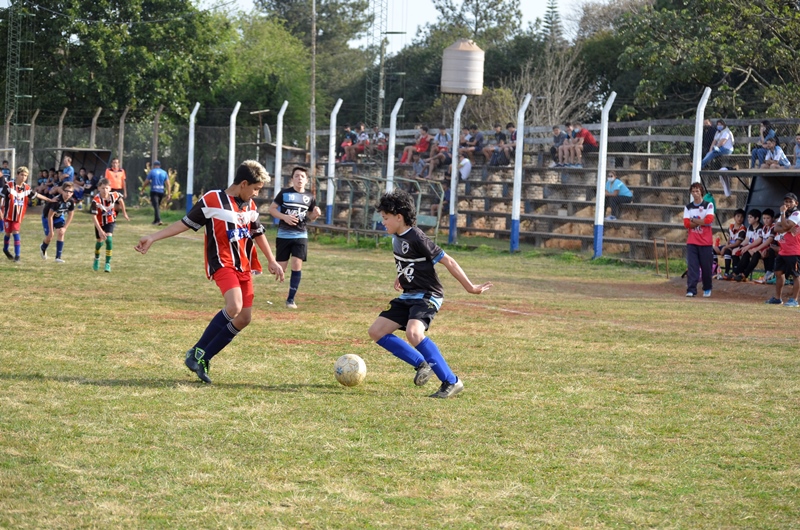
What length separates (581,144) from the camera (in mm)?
26062

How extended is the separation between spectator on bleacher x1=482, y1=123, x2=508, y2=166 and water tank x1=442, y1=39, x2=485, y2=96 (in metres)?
7.33

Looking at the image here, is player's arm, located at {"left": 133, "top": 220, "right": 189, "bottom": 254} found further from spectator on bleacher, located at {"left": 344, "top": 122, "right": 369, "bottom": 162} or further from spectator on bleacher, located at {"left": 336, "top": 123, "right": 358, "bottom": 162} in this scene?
spectator on bleacher, located at {"left": 336, "top": 123, "right": 358, "bottom": 162}

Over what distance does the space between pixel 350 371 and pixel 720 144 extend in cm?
1635

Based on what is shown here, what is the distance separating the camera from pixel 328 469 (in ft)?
18.8

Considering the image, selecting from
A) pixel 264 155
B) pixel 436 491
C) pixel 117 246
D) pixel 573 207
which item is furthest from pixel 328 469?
pixel 264 155

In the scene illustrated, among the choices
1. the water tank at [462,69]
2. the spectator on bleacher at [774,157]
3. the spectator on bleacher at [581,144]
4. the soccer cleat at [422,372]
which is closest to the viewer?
the soccer cleat at [422,372]

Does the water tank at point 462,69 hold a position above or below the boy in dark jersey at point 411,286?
above

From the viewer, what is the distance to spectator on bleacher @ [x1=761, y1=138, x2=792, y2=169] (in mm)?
20766

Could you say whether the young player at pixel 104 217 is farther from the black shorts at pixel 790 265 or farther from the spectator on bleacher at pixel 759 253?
the spectator on bleacher at pixel 759 253

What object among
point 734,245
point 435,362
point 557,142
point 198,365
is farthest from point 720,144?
point 198,365

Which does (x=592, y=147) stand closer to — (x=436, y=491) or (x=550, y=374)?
(x=550, y=374)

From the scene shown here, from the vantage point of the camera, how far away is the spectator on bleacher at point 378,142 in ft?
103

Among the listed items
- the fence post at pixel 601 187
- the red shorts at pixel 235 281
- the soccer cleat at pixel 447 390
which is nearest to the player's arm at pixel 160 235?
the red shorts at pixel 235 281

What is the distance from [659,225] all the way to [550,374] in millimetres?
15024
